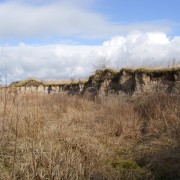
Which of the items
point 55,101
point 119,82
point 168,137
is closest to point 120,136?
point 168,137

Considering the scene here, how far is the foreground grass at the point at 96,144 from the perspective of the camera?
6.28m

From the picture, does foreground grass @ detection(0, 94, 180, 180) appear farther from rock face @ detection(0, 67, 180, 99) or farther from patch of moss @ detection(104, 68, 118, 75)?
patch of moss @ detection(104, 68, 118, 75)

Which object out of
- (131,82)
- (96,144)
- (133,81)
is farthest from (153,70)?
(96,144)

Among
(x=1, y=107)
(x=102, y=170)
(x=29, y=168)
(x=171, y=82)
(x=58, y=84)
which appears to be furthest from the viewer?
(x=58, y=84)

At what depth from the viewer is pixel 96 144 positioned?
8539mm

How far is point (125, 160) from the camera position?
29.1 ft

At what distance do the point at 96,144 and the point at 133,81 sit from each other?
548 inches

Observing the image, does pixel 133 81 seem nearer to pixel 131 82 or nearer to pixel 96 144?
pixel 131 82

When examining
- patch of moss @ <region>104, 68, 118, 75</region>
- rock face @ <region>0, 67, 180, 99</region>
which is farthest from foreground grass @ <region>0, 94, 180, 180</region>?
patch of moss @ <region>104, 68, 118, 75</region>

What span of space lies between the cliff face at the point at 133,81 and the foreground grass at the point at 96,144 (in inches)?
241

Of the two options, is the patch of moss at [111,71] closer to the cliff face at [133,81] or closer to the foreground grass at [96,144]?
the cliff face at [133,81]

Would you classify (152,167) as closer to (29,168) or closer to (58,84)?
(29,168)

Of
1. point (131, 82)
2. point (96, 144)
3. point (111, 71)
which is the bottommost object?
point (96, 144)

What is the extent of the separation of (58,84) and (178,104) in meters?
20.4
